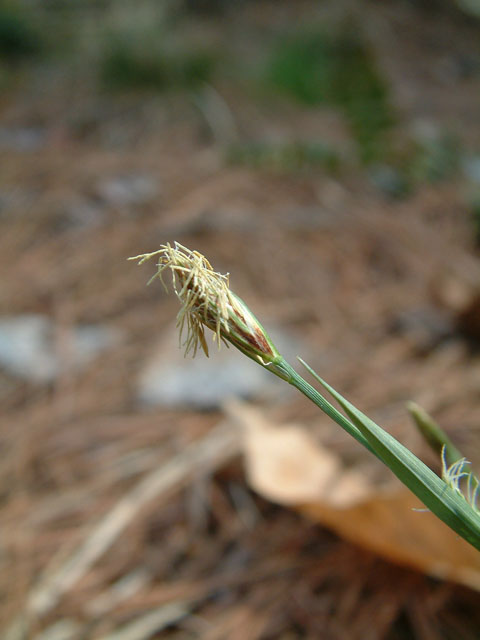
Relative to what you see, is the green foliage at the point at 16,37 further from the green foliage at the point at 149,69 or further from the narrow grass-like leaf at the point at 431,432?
the narrow grass-like leaf at the point at 431,432

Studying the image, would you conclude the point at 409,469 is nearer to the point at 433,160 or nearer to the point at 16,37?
the point at 433,160

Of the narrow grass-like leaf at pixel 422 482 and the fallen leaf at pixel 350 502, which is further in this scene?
the fallen leaf at pixel 350 502

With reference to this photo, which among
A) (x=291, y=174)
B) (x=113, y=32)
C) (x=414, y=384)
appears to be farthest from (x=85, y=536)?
(x=113, y=32)

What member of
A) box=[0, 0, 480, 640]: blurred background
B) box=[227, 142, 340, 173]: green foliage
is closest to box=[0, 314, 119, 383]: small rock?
box=[0, 0, 480, 640]: blurred background

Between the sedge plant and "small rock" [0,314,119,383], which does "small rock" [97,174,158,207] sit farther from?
the sedge plant

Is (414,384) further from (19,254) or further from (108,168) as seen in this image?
(108,168)

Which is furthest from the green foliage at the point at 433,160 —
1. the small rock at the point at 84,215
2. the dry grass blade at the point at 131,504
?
the dry grass blade at the point at 131,504
